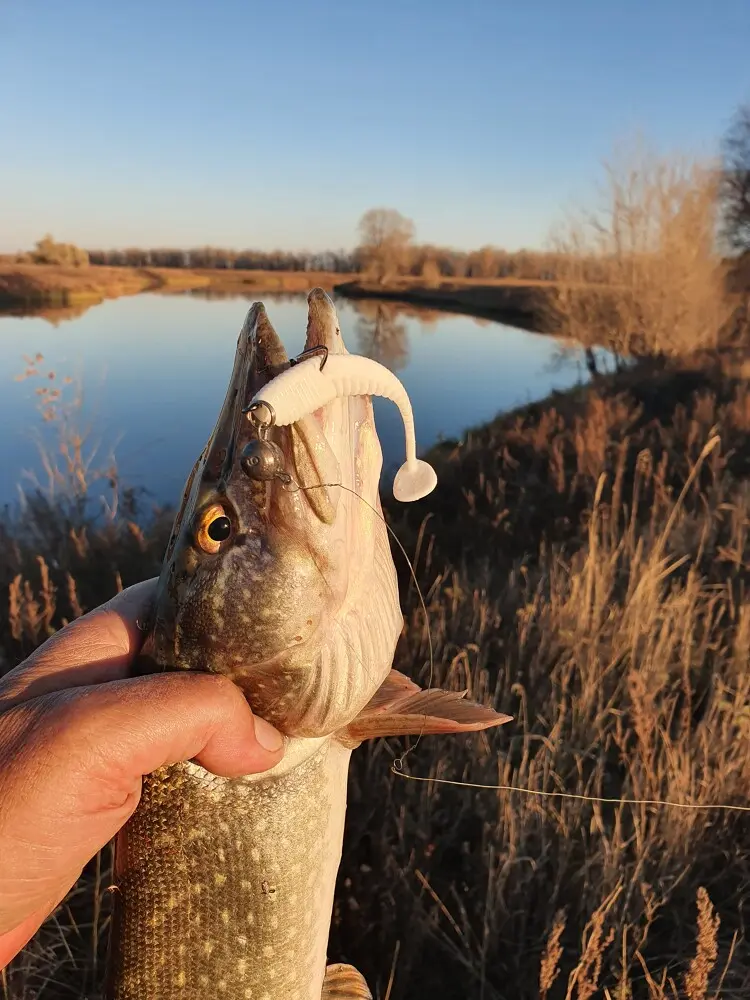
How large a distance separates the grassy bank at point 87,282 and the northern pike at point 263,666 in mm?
10580

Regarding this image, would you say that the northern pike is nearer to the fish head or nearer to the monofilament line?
the fish head

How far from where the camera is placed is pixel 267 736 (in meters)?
1.51

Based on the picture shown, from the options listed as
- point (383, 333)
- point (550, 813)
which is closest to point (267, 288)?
point (383, 333)

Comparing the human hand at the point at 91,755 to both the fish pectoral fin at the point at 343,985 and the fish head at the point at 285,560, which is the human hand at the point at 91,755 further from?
the fish pectoral fin at the point at 343,985

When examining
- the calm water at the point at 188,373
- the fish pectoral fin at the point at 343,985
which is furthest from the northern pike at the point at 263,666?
the calm water at the point at 188,373

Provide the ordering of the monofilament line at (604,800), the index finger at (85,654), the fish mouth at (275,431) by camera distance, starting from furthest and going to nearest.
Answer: the monofilament line at (604,800)
the index finger at (85,654)
the fish mouth at (275,431)

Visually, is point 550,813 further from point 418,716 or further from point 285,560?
point 285,560

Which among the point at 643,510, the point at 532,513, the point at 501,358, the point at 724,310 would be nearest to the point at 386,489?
the point at 532,513

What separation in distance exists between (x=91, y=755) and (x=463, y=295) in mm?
43042

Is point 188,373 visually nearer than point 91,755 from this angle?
No

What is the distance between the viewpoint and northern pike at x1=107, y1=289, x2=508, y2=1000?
4.69ft

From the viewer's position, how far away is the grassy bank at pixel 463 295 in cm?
3400

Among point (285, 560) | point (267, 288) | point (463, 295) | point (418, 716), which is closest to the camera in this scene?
point (285, 560)

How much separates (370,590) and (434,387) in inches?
801
